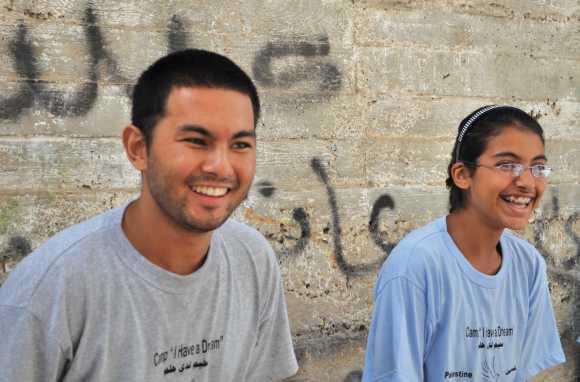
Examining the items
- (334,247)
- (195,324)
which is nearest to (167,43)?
(334,247)

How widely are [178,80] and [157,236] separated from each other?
0.43 metres

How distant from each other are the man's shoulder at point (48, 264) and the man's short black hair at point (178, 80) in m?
0.30

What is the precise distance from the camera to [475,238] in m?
2.76

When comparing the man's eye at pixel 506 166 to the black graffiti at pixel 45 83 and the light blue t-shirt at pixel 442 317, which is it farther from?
the black graffiti at pixel 45 83

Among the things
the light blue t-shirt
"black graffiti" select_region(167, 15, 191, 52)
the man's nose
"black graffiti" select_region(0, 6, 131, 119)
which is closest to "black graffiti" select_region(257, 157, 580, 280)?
"black graffiti" select_region(167, 15, 191, 52)

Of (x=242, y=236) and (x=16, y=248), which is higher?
(x=242, y=236)

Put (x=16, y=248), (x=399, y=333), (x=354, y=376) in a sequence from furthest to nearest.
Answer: (x=354, y=376) → (x=16, y=248) → (x=399, y=333)

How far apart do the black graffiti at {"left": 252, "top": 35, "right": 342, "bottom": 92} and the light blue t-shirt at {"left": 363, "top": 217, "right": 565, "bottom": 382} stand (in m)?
1.32

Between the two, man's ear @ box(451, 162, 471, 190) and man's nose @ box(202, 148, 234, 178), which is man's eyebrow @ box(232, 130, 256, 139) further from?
man's ear @ box(451, 162, 471, 190)

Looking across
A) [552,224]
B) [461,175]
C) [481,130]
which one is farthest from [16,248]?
[552,224]

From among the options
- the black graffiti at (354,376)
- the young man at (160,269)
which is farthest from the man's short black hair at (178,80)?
the black graffiti at (354,376)

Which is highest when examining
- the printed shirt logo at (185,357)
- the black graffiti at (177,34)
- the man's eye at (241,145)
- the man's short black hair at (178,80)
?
the black graffiti at (177,34)

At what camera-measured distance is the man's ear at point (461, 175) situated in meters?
2.82

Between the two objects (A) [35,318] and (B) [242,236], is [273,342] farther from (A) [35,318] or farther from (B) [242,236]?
(A) [35,318]
